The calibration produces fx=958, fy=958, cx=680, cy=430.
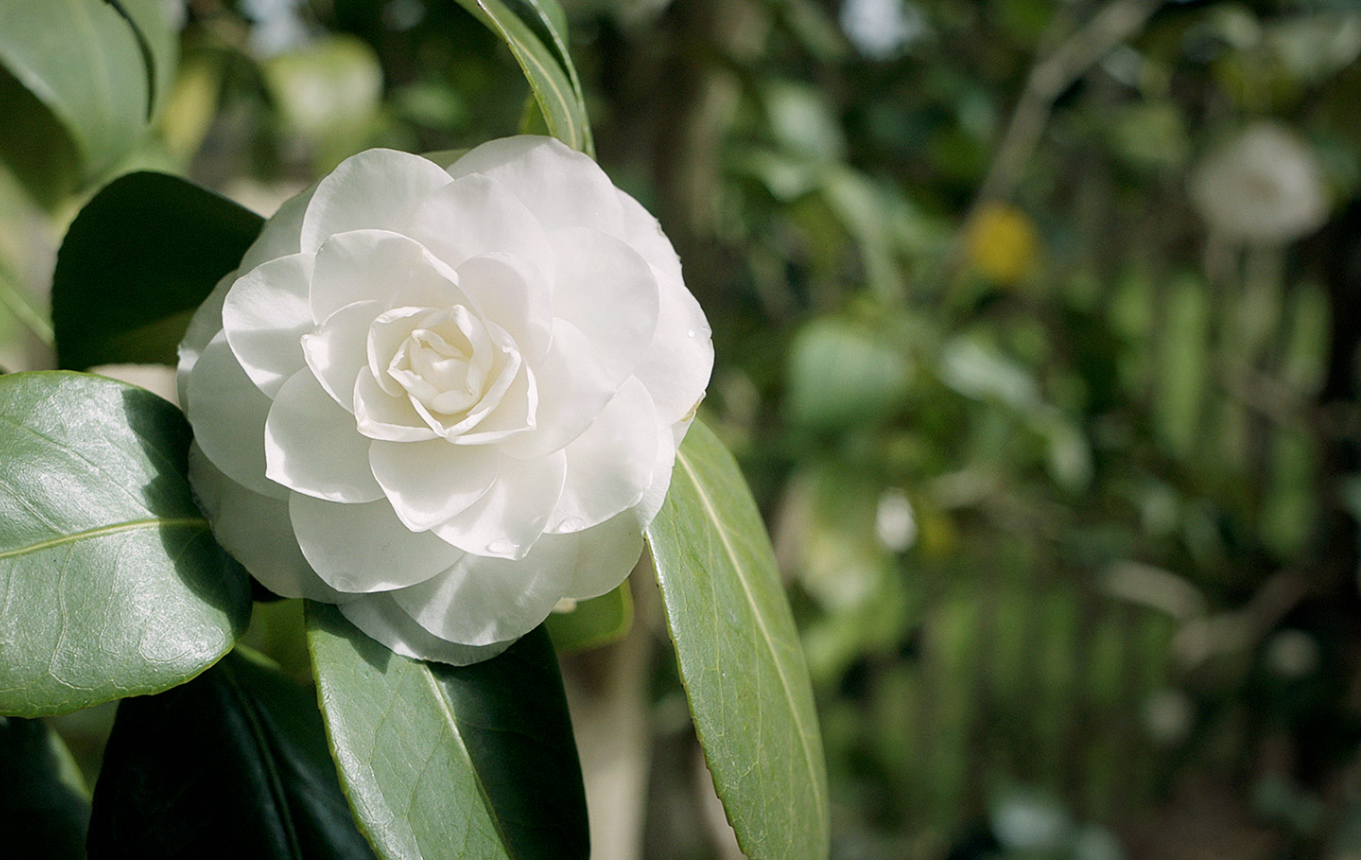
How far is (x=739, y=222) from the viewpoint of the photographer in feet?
4.20

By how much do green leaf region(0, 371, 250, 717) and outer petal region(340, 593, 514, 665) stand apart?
32 millimetres

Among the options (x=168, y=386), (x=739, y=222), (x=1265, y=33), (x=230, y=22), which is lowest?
(x=168, y=386)

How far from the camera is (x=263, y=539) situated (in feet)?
0.77

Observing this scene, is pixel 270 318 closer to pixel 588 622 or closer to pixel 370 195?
pixel 370 195

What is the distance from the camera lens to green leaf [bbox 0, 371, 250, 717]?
22 cm

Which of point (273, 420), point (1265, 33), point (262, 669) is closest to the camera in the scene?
point (273, 420)

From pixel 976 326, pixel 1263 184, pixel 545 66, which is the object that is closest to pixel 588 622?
pixel 545 66

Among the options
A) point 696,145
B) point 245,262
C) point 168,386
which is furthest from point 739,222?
point 245,262

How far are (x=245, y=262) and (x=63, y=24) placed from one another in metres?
0.26

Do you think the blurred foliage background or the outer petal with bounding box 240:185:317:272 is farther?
the blurred foliage background

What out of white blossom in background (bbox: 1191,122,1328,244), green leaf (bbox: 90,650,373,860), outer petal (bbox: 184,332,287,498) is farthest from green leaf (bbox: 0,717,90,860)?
white blossom in background (bbox: 1191,122,1328,244)

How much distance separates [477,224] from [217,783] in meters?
0.19

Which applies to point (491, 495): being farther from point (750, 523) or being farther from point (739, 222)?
point (739, 222)

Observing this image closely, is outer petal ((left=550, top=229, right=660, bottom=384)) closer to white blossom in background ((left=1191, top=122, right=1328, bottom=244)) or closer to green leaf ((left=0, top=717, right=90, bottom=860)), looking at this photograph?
green leaf ((left=0, top=717, right=90, bottom=860))
